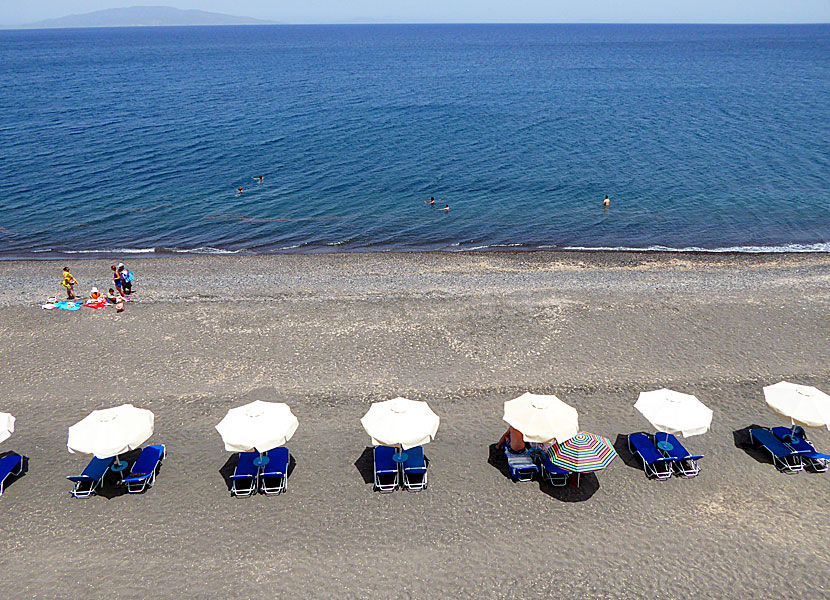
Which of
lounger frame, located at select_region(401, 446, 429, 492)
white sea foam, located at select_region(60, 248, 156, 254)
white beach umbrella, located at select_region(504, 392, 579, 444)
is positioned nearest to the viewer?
white beach umbrella, located at select_region(504, 392, 579, 444)

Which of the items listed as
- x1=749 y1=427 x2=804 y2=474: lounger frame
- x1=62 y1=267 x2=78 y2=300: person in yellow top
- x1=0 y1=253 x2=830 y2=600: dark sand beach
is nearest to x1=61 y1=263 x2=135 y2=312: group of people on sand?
x1=62 y1=267 x2=78 y2=300: person in yellow top

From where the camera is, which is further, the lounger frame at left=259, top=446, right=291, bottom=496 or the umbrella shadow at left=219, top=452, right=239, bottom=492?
the umbrella shadow at left=219, top=452, right=239, bottom=492

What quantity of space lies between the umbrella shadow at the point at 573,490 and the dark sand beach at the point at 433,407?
2.8 inches

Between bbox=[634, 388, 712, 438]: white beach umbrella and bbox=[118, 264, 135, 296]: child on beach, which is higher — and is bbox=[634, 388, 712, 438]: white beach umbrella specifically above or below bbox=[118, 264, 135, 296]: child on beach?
above

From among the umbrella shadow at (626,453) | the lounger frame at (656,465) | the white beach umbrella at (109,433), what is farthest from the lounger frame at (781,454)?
the white beach umbrella at (109,433)

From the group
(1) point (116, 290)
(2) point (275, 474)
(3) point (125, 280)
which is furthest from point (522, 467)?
(1) point (116, 290)

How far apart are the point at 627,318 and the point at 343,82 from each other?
309 feet

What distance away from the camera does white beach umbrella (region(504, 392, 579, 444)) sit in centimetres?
1482

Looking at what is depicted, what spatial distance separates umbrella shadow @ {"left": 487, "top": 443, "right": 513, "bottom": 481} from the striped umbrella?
1.37m

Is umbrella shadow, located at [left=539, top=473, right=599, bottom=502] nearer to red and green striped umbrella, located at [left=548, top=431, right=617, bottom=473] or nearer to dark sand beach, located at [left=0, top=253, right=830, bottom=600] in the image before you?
dark sand beach, located at [left=0, top=253, right=830, bottom=600]

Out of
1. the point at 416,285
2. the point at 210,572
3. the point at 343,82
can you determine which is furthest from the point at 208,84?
the point at 210,572

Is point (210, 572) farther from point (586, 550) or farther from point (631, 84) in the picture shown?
point (631, 84)

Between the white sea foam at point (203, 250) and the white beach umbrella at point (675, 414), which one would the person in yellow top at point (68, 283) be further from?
the white beach umbrella at point (675, 414)

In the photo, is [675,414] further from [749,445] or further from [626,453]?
[749,445]
